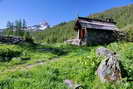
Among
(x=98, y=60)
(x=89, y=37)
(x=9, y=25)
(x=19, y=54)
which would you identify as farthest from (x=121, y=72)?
(x=9, y=25)

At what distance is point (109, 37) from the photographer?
1492 inches

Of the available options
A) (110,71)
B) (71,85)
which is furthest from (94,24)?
(71,85)

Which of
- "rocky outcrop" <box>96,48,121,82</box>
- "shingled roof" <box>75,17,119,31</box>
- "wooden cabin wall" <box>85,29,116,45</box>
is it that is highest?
"shingled roof" <box>75,17,119,31</box>

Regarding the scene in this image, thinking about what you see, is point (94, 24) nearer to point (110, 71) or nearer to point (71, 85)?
point (110, 71)

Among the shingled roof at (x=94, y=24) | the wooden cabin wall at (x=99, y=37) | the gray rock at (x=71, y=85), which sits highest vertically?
the shingled roof at (x=94, y=24)

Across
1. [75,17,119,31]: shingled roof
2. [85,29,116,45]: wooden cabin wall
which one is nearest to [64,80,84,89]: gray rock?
[75,17,119,31]: shingled roof

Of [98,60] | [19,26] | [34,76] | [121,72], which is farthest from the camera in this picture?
[19,26]

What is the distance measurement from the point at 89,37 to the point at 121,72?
2481 centimetres

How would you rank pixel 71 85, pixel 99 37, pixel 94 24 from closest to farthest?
pixel 71 85 → pixel 99 37 → pixel 94 24

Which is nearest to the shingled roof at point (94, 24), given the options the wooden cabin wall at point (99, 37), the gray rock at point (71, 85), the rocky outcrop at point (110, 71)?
the wooden cabin wall at point (99, 37)

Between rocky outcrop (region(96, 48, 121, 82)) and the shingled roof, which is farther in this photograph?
the shingled roof

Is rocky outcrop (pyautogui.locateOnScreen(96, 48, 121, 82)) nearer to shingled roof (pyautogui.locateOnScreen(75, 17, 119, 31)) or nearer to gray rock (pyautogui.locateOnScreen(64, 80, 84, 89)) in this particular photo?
gray rock (pyautogui.locateOnScreen(64, 80, 84, 89))

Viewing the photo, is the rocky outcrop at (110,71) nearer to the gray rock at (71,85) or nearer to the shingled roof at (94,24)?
the gray rock at (71,85)

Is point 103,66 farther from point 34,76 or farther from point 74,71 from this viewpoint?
point 34,76
